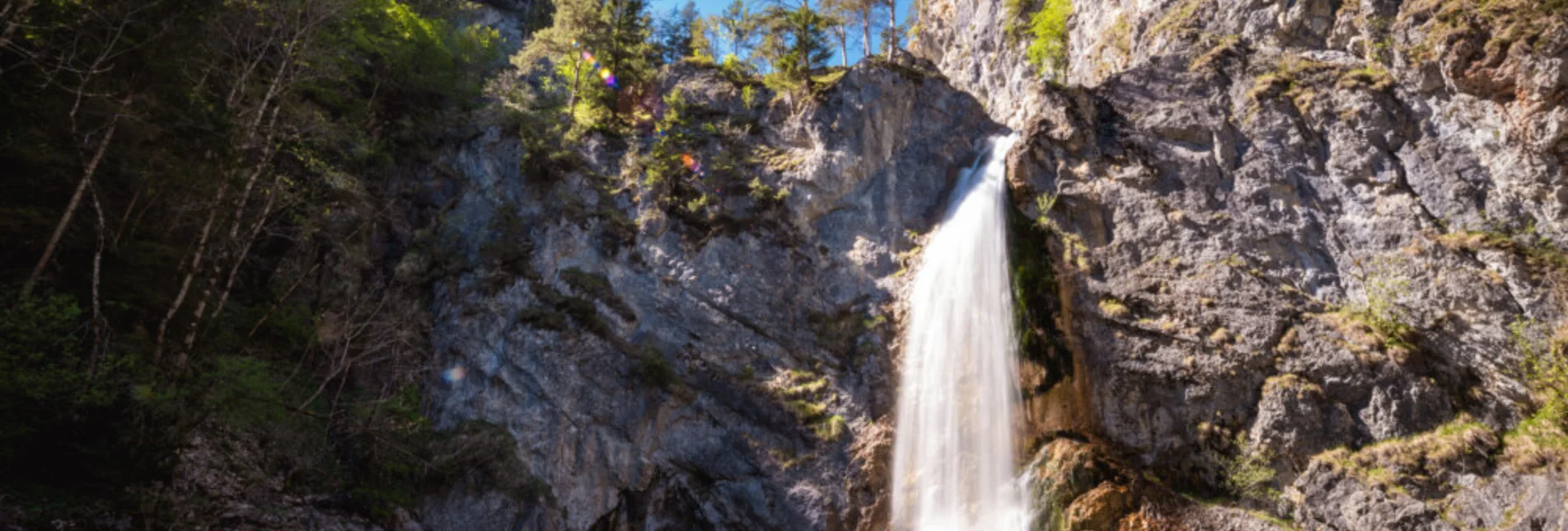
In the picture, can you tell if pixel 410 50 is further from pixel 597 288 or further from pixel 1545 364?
pixel 1545 364

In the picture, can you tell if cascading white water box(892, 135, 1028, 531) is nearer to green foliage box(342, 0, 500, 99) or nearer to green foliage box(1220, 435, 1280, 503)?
green foliage box(1220, 435, 1280, 503)

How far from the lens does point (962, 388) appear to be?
13.2m

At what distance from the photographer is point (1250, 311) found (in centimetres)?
1240

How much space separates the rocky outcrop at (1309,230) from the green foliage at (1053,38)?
237 inches

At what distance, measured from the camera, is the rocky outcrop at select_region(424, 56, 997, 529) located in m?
13.2

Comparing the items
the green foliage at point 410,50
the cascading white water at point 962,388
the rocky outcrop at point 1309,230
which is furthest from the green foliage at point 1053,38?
the green foliage at point 410,50

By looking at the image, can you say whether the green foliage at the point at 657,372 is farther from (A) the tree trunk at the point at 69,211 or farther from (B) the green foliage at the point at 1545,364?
(B) the green foliage at the point at 1545,364

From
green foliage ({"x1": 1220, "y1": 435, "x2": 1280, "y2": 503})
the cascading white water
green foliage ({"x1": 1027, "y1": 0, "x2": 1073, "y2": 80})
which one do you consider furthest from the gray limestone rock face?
green foliage ({"x1": 1027, "y1": 0, "x2": 1073, "y2": 80})

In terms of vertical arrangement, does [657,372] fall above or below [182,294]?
below

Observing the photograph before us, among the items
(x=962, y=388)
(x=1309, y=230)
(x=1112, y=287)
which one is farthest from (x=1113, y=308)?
(x=1309, y=230)

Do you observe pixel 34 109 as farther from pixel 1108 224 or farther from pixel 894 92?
pixel 1108 224

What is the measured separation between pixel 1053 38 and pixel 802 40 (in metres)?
7.52

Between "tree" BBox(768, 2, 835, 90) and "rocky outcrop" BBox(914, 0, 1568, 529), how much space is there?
624 centimetres

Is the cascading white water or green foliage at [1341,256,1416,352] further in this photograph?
the cascading white water
